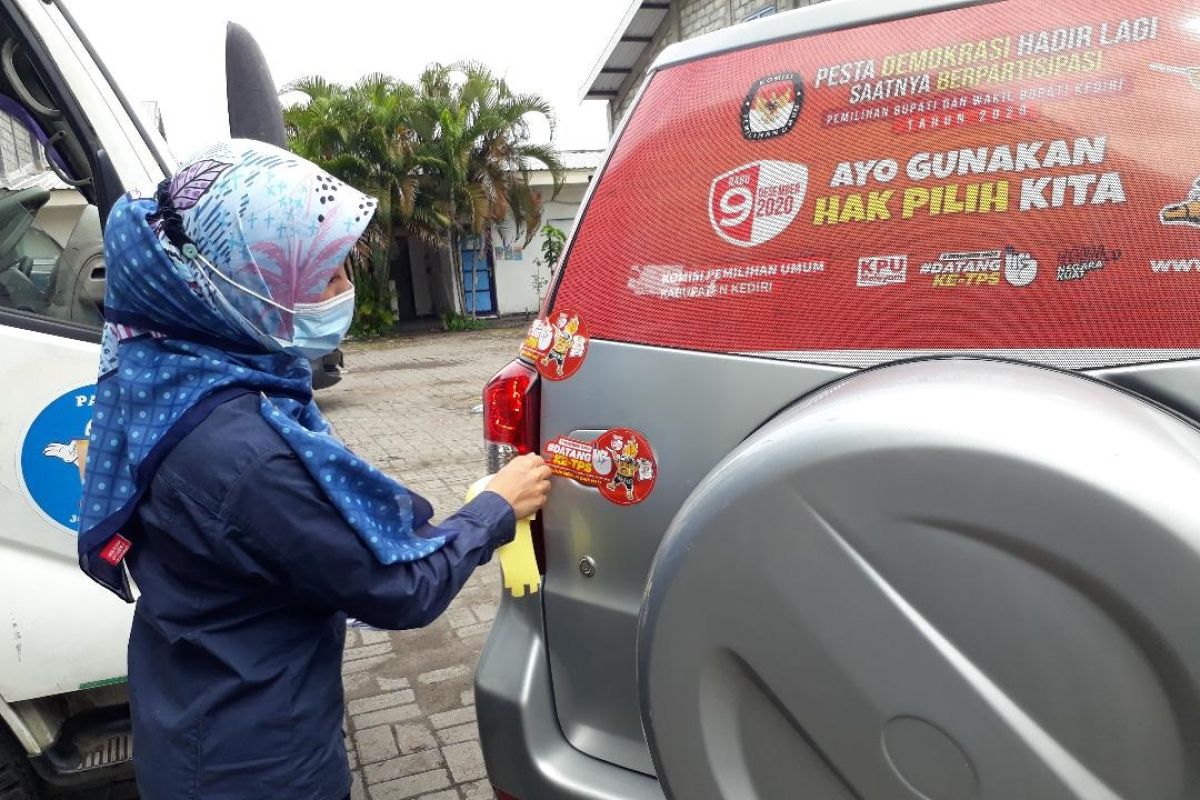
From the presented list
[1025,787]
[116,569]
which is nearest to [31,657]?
[116,569]

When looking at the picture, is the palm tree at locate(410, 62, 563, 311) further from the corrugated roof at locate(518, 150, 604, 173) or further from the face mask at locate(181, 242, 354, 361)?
the face mask at locate(181, 242, 354, 361)

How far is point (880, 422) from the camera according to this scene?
3.69 ft

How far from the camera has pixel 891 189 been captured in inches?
55.7

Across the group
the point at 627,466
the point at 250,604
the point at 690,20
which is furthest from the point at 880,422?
the point at 690,20

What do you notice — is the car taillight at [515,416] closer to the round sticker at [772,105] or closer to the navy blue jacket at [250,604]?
the navy blue jacket at [250,604]

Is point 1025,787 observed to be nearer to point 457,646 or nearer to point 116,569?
point 116,569

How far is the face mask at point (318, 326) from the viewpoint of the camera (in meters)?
1.45

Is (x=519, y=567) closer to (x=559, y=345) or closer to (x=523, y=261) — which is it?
(x=559, y=345)

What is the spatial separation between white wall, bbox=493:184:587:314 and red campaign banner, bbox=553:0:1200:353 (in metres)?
19.8

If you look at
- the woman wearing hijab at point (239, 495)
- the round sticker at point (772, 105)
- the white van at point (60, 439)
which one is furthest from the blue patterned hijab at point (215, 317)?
the white van at point (60, 439)

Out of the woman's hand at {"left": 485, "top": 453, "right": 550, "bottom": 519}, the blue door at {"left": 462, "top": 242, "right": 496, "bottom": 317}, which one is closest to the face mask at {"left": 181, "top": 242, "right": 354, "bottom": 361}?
the woman's hand at {"left": 485, "top": 453, "right": 550, "bottom": 519}

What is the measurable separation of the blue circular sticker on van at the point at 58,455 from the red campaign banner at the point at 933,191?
4.55 feet

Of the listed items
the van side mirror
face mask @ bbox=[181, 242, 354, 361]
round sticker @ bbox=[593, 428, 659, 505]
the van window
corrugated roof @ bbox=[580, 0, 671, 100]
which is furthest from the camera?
corrugated roof @ bbox=[580, 0, 671, 100]

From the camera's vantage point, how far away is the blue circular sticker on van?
85.5 inches
